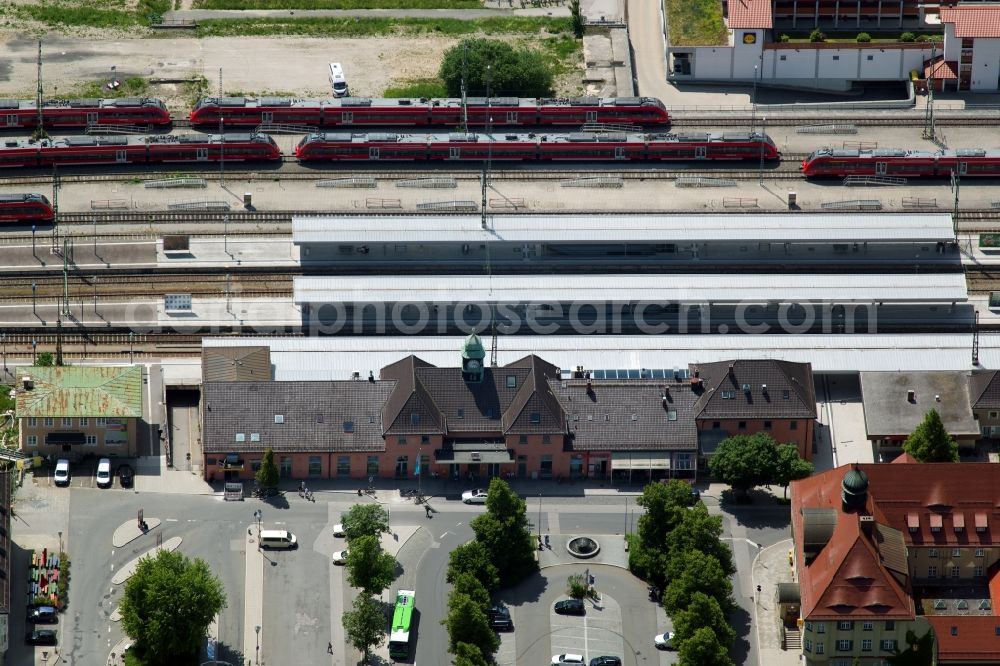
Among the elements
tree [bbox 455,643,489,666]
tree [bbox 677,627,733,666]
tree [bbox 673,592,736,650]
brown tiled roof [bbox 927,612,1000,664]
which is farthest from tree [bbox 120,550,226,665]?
brown tiled roof [bbox 927,612,1000,664]

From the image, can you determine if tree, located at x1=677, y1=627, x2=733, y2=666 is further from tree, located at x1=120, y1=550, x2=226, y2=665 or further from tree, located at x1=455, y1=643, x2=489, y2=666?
tree, located at x1=120, y1=550, x2=226, y2=665

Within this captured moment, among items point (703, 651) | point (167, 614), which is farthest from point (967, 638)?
point (167, 614)

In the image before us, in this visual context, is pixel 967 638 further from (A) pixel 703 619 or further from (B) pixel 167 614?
(B) pixel 167 614

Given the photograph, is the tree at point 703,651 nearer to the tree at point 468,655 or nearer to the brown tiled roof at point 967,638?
the tree at point 468,655

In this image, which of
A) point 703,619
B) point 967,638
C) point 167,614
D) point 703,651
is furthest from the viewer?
point 703,619

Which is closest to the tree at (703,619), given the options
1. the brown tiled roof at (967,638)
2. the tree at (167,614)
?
the brown tiled roof at (967,638)

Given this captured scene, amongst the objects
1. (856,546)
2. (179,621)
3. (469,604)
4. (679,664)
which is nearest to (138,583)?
(179,621)
